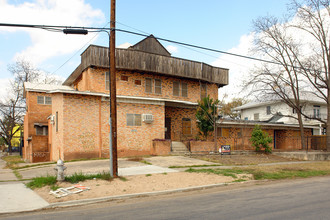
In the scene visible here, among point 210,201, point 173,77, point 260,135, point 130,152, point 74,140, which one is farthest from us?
point 173,77

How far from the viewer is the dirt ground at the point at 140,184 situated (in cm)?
906

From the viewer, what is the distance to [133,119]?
70.8 feet

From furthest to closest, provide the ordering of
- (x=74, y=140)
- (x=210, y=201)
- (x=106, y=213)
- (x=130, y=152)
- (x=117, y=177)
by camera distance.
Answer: (x=130, y=152) < (x=74, y=140) < (x=117, y=177) < (x=210, y=201) < (x=106, y=213)

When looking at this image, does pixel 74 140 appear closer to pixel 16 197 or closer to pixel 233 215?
pixel 16 197

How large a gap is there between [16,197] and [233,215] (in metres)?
6.74

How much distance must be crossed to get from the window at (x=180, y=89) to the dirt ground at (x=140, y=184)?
47.1 feet

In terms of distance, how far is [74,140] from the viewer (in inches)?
746

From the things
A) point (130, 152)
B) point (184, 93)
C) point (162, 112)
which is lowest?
point (130, 152)

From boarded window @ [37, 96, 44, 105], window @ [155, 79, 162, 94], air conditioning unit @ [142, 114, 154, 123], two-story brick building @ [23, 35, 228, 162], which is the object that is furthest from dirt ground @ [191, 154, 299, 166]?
boarded window @ [37, 96, 44, 105]

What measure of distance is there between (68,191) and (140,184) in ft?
8.64

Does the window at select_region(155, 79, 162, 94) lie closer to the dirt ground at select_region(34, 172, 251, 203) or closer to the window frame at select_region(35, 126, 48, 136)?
the window frame at select_region(35, 126, 48, 136)

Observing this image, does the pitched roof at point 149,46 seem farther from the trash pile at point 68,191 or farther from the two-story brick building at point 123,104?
the trash pile at point 68,191

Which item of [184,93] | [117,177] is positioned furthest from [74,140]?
[184,93]

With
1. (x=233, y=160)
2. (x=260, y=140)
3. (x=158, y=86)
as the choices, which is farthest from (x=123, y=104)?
(x=260, y=140)
